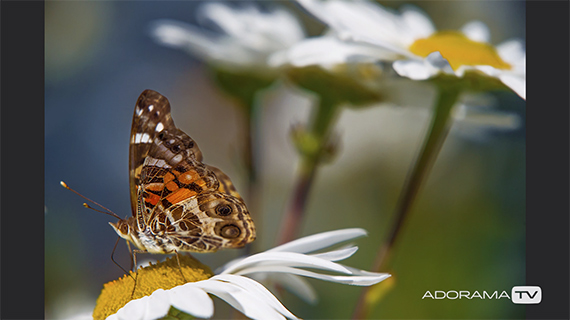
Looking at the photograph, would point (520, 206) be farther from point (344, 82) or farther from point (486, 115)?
point (344, 82)

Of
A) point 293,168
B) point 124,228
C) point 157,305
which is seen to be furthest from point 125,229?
point 293,168

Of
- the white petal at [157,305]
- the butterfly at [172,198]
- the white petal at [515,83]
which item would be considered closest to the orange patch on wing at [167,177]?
the butterfly at [172,198]

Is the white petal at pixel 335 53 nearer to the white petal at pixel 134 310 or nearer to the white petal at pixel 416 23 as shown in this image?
the white petal at pixel 416 23


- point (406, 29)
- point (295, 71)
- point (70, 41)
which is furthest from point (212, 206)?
point (70, 41)

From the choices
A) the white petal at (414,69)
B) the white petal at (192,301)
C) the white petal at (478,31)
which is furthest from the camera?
the white petal at (478,31)

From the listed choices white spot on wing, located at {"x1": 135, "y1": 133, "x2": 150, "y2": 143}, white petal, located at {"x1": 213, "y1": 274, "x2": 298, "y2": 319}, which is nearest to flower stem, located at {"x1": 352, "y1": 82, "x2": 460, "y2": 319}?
white petal, located at {"x1": 213, "y1": 274, "x2": 298, "y2": 319}
